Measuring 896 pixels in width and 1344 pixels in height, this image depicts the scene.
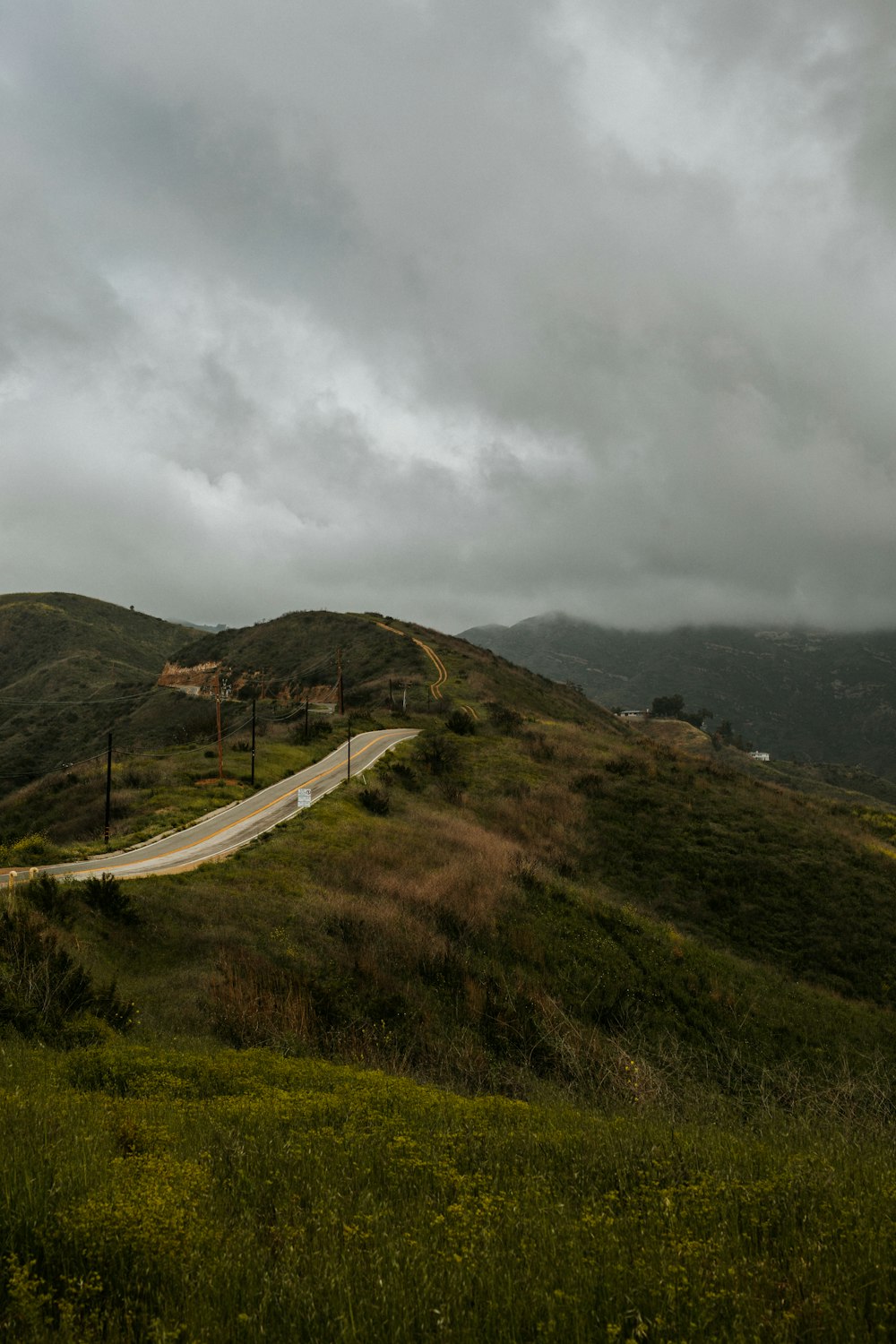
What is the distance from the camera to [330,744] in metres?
49.9

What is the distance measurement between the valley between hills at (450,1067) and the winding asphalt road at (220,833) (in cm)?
126

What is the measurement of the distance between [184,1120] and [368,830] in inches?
832

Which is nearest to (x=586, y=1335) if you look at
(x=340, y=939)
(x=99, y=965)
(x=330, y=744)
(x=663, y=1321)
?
(x=663, y=1321)

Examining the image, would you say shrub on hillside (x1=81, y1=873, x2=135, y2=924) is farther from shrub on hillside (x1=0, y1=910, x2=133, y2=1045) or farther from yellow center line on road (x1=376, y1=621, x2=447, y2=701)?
yellow center line on road (x1=376, y1=621, x2=447, y2=701)

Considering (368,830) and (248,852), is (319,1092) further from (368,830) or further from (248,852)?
(368,830)

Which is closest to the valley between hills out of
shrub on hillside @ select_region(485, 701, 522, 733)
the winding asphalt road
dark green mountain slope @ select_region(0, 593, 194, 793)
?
the winding asphalt road

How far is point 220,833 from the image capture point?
2766 cm

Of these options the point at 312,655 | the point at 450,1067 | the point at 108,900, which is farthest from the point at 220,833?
the point at 312,655

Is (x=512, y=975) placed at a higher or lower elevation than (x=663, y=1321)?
lower

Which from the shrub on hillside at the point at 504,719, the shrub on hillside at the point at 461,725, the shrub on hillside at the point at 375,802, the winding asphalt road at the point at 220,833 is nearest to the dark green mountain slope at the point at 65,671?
the shrub on hillside at the point at 461,725

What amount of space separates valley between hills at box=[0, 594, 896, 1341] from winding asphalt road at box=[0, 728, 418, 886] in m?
1.26

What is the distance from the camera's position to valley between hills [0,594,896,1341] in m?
4.29

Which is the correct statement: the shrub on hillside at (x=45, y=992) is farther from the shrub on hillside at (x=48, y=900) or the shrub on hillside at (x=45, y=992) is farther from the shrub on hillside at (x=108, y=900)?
the shrub on hillside at (x=108, y=900)

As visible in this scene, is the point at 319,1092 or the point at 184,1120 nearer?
the point at 184,1120
